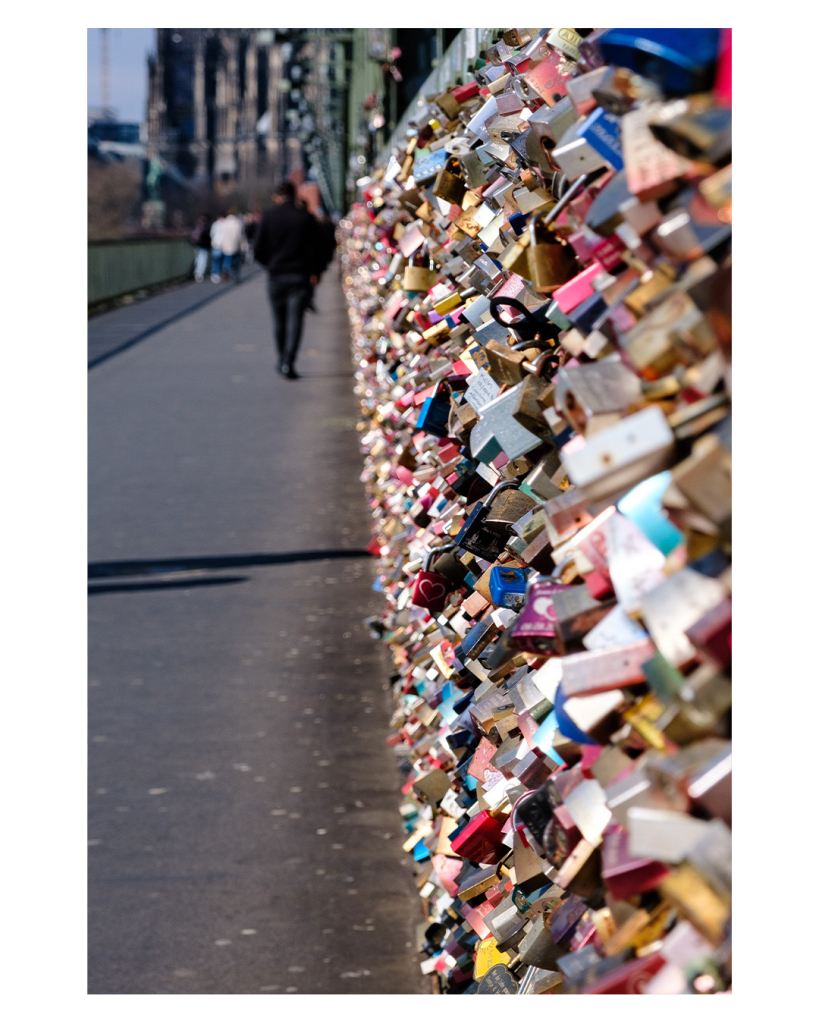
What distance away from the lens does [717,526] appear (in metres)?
0.99

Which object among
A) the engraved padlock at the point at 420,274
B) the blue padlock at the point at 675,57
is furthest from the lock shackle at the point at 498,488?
the engraved padlock at the point at 420,274

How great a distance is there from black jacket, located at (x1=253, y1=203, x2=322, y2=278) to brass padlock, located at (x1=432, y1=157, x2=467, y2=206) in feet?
40.3

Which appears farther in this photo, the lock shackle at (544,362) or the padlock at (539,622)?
the lock shackle at (544,362)

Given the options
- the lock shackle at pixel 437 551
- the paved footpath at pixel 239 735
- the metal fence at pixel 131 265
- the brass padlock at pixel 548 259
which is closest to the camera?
the brass padlock at pixel 548 259

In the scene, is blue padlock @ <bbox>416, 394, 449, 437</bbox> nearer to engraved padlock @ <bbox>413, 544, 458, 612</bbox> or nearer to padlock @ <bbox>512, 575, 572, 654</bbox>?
engraved padlock @ <bbox>413, 544, 458, 612</bbox>

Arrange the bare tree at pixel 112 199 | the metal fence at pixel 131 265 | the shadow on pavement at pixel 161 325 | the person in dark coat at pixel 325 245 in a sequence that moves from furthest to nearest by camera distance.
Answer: the bare tree at pixel 112 199, the metal fence at pixel 131 265, the shadow on pavement at pixel 161 325, the person in dark coat at pixel 325 245

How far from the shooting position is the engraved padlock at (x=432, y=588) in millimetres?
2797

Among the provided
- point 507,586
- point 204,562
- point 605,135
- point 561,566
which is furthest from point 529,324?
point 204,562

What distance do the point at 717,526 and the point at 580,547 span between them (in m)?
0.32

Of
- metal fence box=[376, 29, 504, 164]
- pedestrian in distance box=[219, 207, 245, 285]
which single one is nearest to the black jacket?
metal fence box=[376, 29, 504, 164]

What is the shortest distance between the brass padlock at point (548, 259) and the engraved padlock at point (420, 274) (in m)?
1.85

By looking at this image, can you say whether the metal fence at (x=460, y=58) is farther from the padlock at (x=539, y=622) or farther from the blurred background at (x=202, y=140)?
the blurred background at (x=202, y=140)

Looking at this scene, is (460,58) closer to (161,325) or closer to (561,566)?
(561,566)
